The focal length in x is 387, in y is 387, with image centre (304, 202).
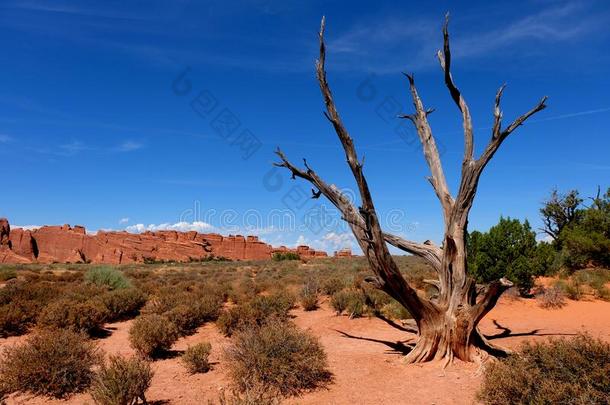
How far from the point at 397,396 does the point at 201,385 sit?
10.9 ft

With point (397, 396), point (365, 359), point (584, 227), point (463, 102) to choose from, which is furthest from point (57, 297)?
point (584, 227)

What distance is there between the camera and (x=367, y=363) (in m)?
7.79

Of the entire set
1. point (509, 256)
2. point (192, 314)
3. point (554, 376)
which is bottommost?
point (192, 314)

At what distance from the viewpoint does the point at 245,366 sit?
6570 millimetres

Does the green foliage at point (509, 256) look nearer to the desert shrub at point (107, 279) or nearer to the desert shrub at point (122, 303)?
the desert shrub at point (122, 303)

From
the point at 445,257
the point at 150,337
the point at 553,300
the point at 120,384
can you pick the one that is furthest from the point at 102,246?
the point at 445,257

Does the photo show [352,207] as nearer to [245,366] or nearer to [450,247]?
[450,247]

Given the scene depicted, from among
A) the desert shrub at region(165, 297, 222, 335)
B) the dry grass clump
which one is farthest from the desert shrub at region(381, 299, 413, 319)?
the desert shrub at region(165, 297, 222, 335)

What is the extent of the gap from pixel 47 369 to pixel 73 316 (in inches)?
165

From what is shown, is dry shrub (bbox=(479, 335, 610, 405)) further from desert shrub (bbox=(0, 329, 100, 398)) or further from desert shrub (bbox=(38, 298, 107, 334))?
desert shrub (bbox=(38, 298, 107, 334))

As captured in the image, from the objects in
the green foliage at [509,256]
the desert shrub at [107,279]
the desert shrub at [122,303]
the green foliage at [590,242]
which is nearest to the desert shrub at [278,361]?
the desert shrub at [122,303]

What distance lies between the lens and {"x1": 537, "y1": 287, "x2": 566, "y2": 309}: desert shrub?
14.2m

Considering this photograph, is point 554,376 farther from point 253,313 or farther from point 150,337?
point 253,313

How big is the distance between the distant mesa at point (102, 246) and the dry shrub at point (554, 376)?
234ft
